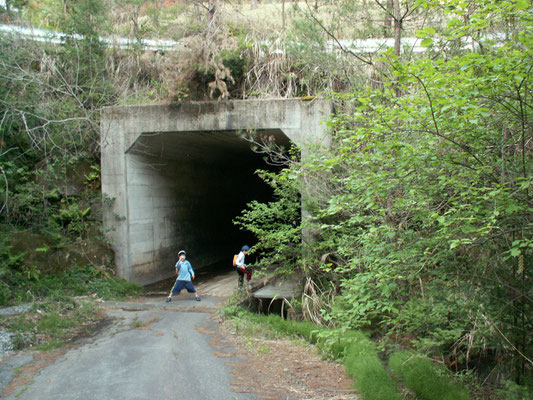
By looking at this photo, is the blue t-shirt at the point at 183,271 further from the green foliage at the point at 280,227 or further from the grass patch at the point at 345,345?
the green foliage at the point at 280,227

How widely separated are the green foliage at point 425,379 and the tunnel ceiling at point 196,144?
20.0 ft

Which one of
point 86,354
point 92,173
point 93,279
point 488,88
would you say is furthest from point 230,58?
point 488,88

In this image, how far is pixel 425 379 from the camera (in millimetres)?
5082

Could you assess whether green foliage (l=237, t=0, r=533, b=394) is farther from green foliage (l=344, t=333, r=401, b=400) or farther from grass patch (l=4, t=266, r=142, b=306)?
grass patch (l=4, t=266, r=142, b=306)

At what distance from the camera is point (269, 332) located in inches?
292

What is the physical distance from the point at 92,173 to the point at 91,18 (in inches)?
188

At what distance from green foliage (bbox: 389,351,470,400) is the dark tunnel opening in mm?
6167

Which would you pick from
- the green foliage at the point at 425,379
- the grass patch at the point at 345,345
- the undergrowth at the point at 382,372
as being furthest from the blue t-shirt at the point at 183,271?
the green foliage at the point at 425,379

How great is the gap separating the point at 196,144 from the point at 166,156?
2.96ft

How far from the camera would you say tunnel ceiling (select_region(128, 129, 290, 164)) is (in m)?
10.9

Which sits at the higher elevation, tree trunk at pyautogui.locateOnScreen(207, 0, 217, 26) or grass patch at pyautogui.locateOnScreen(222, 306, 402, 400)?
tree trunk at pyautogui.locateOnScreen(207, 0, 217, 26)

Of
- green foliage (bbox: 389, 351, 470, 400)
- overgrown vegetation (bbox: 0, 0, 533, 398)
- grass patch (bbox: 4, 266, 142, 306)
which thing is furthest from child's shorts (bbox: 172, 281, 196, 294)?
green foliage (bbox: 389, 351, 470, 400)

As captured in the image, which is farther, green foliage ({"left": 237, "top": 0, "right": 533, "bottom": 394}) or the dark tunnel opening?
the dark tunnel opening

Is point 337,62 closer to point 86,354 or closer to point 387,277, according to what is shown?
point 387,277
